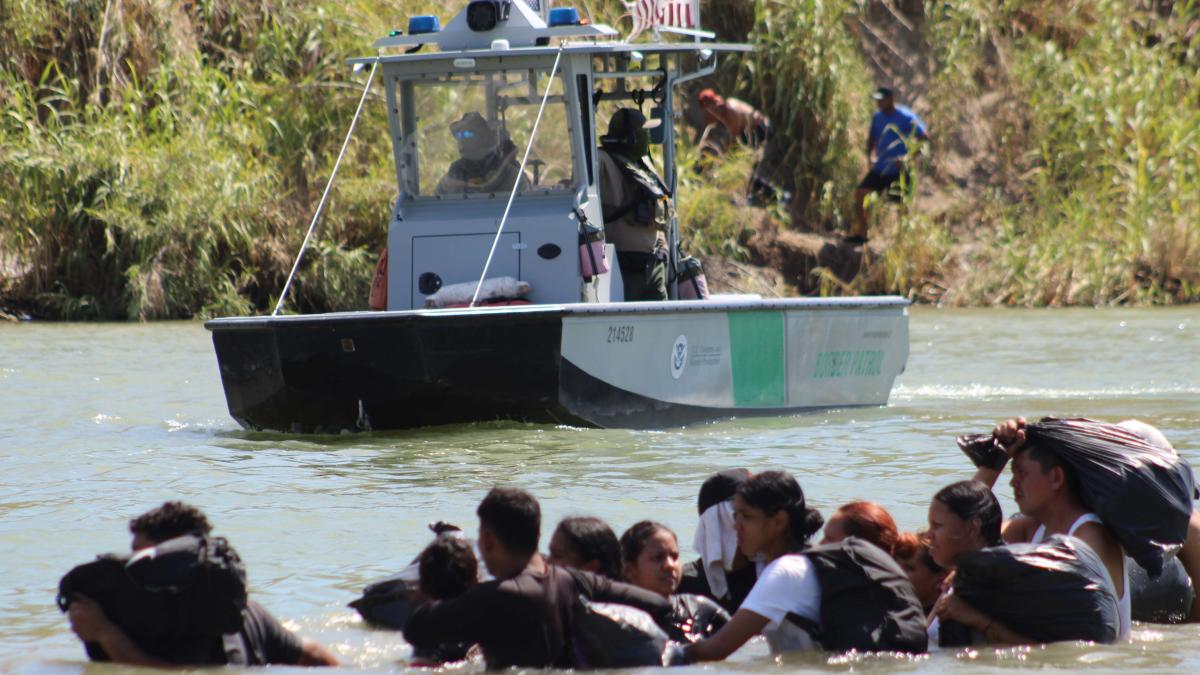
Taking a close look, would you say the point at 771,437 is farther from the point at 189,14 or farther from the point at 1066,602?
the point at 189,14

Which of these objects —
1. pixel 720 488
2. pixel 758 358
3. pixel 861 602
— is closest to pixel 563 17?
pixel 758 358

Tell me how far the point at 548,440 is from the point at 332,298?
9323 mm

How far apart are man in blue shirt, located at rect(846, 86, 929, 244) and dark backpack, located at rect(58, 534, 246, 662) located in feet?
57.0

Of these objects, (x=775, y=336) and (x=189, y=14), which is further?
(x=189, y=14)

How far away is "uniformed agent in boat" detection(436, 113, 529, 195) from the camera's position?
1096 centimetres

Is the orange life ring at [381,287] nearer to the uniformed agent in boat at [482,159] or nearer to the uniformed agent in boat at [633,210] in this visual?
the uniformed agent in boat at [482,159]

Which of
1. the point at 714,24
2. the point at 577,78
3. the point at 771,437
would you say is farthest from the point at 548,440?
the point at 714,24

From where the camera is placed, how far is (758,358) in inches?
437

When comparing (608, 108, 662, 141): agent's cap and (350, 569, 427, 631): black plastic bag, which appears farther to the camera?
(608, 108, 662, 141): agent's cap

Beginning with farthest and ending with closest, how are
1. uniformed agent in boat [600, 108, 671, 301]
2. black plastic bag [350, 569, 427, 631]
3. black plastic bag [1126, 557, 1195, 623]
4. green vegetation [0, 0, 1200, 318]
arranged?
green vegetation [0, 0, 1200, 318] → uniformed agent in boat [600, 108, 671, 301] → black plastic bag [1126, 557, 1195, 623] → black plastic bag [350, 569, 427, 631]

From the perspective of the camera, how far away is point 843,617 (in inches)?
216

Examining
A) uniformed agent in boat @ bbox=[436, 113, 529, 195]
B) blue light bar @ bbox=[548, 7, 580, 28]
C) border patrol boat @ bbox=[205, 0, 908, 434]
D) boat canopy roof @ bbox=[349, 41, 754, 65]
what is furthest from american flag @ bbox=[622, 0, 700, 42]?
uniformed agent in boat @ bbox=[436, 113, 529, 195]

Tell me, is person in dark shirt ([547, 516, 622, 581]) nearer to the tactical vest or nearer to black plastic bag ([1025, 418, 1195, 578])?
black plastic bag ([1025, 418, 1195, 578])

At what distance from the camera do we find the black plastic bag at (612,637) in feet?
17.7
